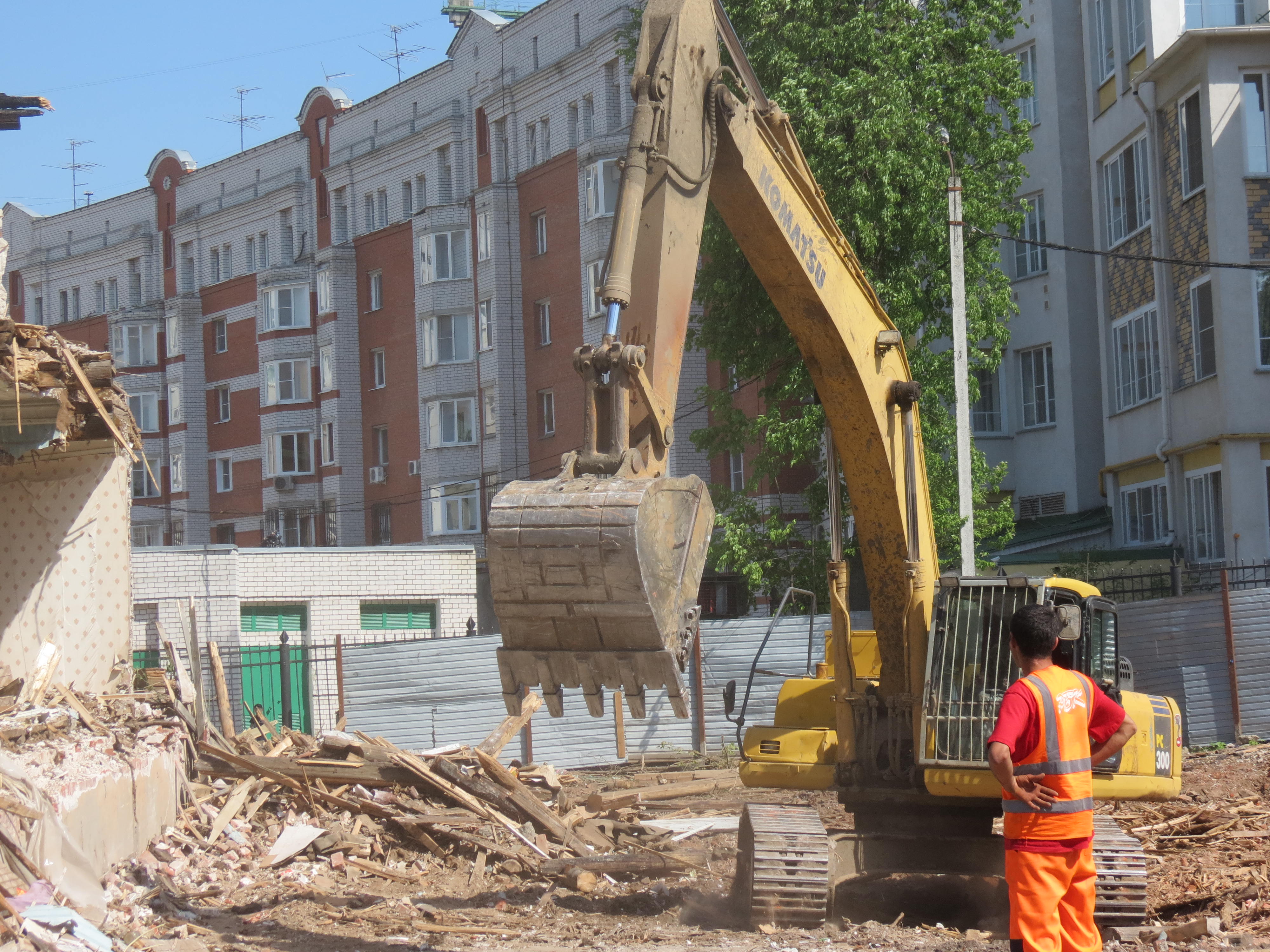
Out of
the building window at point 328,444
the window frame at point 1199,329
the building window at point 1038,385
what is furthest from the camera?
the building window at point 328,444

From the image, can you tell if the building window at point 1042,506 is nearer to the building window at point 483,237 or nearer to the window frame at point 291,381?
the building window at point 483,237

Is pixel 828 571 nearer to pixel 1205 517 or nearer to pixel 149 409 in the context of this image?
pixel 1205 517

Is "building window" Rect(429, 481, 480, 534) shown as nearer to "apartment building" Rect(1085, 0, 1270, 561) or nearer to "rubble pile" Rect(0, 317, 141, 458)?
"apartment building" Rect(1085, 0, 1270, 561)

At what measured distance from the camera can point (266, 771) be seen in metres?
12.2

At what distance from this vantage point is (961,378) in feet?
48.4

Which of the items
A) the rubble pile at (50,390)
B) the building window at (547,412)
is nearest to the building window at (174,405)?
the building window at (547,412)

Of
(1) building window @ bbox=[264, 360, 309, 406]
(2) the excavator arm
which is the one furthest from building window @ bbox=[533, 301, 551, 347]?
(2) the excavator arm

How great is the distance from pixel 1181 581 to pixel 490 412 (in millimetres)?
26030

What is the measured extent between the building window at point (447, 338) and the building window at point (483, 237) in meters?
1.94

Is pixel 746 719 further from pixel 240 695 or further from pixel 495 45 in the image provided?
pixel 495 45

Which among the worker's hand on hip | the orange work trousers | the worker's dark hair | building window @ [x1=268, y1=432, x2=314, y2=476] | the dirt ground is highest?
building window @ [x1=268, y1=432, x2=314, y2=476]

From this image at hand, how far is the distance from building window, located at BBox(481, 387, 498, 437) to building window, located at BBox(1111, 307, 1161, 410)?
771 inches

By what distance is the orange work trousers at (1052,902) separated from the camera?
5.81 metres

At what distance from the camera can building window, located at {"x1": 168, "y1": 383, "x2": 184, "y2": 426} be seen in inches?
2116
